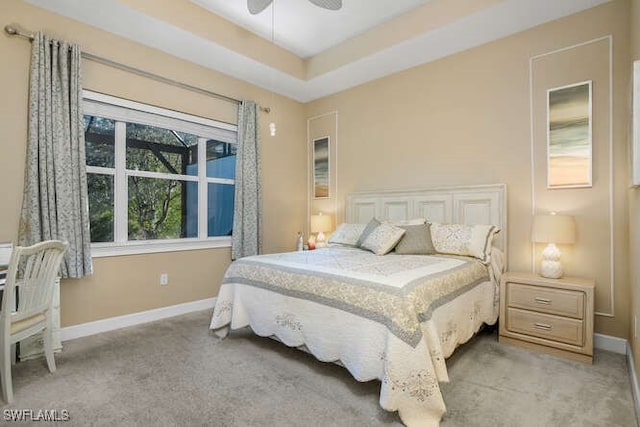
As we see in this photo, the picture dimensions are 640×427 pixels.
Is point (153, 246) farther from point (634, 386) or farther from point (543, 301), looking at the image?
point (634, 386)

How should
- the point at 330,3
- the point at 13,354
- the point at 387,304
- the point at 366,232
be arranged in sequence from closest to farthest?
the point at 387,304, the point at 13,354, the point at 330,3, the point at 366,232

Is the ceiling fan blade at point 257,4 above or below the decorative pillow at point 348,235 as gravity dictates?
above

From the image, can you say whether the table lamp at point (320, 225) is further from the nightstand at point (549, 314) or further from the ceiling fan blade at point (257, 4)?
the ceiling fan blade at point (257, 4)

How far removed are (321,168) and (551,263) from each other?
10.4 ft

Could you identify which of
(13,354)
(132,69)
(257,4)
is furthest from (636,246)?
(132,69)

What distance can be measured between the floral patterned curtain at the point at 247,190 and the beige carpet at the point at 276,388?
5.36ft

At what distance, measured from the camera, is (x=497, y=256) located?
10.2 ft

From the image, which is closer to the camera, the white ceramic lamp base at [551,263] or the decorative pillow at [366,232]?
the white ceramic lamp base at [551,263]

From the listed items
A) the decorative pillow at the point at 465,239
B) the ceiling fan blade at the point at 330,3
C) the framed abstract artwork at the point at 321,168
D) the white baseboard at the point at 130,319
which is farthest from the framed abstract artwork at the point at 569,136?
the white baseboard at the point at 130,319

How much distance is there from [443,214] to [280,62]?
2.69 m

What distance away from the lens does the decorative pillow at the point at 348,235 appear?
374 centimetres

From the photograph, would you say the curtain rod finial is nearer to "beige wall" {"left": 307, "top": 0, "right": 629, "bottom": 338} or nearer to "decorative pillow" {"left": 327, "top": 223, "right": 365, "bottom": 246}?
"decorative pillow" {"left": 327, "top": 223, "right": 365, "bottom": 246}

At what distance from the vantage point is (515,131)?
321 cm

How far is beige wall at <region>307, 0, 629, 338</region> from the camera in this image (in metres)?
2.71
